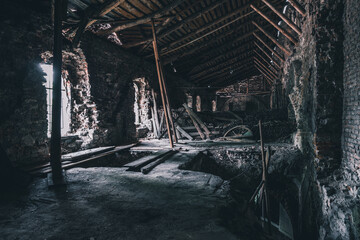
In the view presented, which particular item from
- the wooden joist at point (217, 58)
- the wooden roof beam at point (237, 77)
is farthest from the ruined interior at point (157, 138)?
the wooden roof beam at point (237, 77)

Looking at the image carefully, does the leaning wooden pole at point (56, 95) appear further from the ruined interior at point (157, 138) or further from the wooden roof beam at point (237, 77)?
the wooden roof beam at point (237, 77)

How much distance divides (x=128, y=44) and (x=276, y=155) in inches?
283

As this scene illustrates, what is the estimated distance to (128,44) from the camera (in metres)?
8.14

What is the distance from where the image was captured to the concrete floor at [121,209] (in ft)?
5.99

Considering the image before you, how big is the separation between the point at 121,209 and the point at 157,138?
761cm

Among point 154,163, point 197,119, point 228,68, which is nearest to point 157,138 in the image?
point 197,119

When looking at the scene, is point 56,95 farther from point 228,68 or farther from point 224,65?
point 228,68

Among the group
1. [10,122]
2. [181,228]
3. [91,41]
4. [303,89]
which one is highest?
[91,41]

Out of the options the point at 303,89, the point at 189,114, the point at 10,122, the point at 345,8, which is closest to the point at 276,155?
the point at 303,89

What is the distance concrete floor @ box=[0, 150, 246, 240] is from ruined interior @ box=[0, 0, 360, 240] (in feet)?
0.05

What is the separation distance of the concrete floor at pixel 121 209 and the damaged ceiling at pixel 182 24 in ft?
15.6


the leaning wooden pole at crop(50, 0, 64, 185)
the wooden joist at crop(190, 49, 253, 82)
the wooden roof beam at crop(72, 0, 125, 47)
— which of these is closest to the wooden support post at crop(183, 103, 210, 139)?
the wooden roof beam at crop(72, 0, 125, 47)

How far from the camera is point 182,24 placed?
717cm

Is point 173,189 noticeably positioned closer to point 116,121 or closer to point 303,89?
point 303,89
